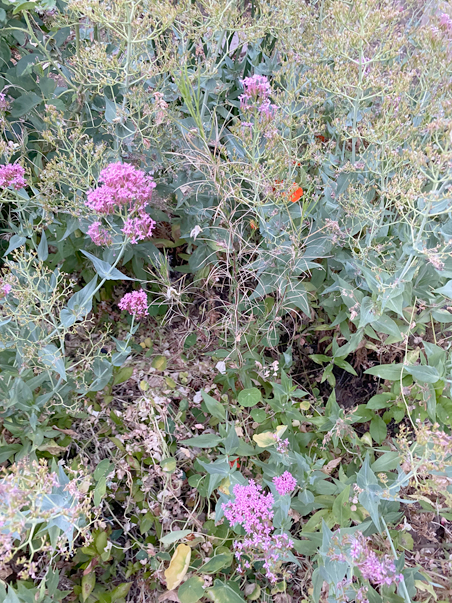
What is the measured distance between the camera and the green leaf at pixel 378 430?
1.96m

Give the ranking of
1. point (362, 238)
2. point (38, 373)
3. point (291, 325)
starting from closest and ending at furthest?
point (38, 373)
point (362, 238)
point (291, 325)

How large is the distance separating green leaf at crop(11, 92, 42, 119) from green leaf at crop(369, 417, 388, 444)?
2.30 m

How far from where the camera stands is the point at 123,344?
190 cm

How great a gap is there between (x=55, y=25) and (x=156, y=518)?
2.41 metres

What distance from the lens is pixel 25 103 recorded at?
2102 mm

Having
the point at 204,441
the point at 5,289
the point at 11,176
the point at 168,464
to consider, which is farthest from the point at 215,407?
the point at 11,176

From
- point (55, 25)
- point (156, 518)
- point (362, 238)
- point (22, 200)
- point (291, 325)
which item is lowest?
point (156, 518)

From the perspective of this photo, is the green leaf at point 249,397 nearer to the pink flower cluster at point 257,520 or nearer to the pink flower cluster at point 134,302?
the pink flower cluster at point 257,520

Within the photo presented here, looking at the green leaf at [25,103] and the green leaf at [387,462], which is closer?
the green leaf at [387,462]

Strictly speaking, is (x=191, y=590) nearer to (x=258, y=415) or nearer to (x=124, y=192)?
(x=258, y=415)

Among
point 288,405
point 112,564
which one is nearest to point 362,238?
point 288,405

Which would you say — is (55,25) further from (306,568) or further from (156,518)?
(306,568)

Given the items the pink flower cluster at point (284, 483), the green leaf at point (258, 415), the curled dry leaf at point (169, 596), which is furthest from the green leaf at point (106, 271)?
the curled dry leaf at point (169, 596)

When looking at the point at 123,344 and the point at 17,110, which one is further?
the point at 17,110
